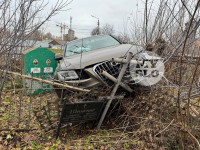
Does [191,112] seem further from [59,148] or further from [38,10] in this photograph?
[38,10]

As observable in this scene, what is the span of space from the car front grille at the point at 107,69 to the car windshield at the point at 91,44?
1.21m

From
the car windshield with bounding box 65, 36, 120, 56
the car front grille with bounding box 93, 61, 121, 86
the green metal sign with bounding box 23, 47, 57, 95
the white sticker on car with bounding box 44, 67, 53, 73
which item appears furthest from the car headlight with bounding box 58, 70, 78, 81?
the white sticker on car with bounding box 44, 67, 53, 73

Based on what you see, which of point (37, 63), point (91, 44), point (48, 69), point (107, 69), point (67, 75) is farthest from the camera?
point (48, 69)

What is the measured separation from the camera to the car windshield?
4.05 m

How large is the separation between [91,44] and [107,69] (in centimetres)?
156

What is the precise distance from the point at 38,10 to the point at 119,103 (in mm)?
2514

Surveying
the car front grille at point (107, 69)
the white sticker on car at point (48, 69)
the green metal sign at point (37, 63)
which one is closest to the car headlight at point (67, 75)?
the car front grille at point (107, 69)

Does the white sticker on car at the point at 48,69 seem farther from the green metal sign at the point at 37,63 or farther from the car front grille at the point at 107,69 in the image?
the car front grille at the point at 107,69

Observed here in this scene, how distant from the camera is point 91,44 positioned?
418cm

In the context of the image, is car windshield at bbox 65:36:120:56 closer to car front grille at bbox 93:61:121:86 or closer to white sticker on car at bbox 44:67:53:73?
car front grille at bbox 93:61:121:86

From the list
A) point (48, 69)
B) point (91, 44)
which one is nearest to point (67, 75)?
point (91, 44)

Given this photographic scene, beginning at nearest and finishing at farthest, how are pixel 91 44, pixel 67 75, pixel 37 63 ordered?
pixel 67 75 < pixel 91 44 < pixel 37 63

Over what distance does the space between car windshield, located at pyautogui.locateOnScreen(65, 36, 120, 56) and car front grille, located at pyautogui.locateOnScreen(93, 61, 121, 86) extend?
1.21 meters

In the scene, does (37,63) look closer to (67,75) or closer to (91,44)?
(91,44)
